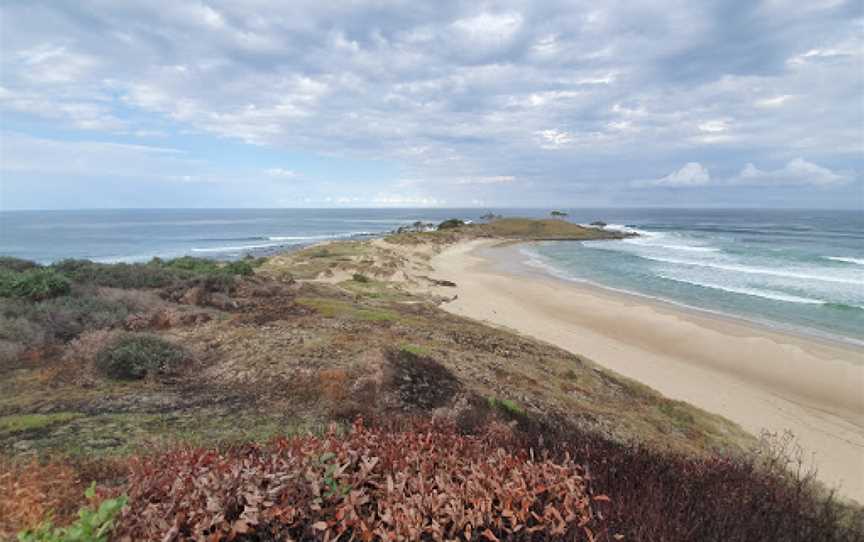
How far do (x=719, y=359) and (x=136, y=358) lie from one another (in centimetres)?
1775

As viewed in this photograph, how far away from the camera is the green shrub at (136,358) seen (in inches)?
288

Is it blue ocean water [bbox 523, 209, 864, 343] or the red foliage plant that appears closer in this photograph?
the red foliage plant

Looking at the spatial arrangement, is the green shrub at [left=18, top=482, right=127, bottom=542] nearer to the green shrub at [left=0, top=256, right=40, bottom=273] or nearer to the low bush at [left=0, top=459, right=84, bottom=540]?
the low bush at [left=0, top=459, right=84, bottom=540]

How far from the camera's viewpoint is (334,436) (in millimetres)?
4262

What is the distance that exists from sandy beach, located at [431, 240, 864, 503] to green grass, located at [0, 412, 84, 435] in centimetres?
1262

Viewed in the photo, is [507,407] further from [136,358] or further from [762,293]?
[762,293]

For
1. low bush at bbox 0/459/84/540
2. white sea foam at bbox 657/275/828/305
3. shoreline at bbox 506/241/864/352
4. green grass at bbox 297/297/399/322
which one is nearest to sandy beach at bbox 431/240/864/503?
shoreline at bbox 506/241/864/352

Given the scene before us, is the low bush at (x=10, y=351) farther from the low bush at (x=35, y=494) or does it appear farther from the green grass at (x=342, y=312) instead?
the green grass at (x=342, y=312)

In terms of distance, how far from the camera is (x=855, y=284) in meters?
29.6

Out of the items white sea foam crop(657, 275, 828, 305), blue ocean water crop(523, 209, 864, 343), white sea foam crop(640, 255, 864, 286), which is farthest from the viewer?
white sea foam crop(640, 255, 864, 286)

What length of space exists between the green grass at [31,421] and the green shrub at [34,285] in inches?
283

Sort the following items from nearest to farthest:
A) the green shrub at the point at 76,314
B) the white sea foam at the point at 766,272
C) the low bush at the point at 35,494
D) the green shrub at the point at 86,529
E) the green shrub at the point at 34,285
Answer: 1. the green shrub at the point at 86,529
2. the low bush at the point at 35,494
3. the green shrub at the point at 76,314
4. the green shrub at the point at 34,285
5. the white sea foam at the point at 766,272

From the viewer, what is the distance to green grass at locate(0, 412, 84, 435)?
16.9 ft

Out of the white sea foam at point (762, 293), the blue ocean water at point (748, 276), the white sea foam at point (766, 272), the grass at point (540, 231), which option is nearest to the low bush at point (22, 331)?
the blue ocean water at point (748, 276)
